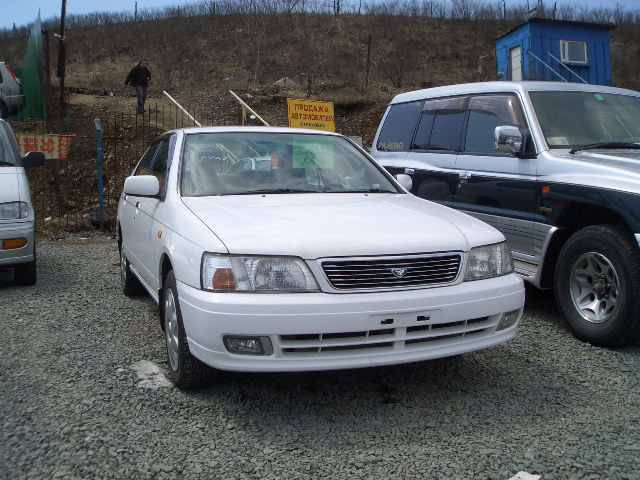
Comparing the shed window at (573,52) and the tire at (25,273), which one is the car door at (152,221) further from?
the shed window at (573,52)

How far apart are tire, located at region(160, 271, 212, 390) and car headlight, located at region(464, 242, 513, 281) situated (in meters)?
1.53

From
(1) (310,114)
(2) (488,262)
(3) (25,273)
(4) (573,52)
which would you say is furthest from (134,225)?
(4) (573,52)

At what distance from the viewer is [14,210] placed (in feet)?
21.1

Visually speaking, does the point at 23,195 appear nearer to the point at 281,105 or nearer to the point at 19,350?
the point at 19,350

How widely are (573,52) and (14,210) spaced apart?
53.7ft

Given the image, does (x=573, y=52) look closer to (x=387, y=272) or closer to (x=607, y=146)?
(x=607, y=146)

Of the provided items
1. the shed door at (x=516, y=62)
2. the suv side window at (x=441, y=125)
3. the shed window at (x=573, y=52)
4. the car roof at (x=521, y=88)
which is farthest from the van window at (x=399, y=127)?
the shed window at (x=573, y=52)

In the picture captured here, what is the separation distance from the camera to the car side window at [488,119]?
5363mm

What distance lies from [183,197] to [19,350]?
1635 millimetres

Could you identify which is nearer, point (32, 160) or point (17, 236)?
point (17, 236)

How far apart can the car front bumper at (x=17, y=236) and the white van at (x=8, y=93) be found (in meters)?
12.4

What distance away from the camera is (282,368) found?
3.12 meters

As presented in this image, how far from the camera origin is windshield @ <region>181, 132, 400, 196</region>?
4.27m

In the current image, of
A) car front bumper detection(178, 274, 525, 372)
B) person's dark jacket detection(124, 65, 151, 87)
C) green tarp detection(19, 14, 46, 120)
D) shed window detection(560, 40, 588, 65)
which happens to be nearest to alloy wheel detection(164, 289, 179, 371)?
car front bumper detection(178, 274, 525, 372)
